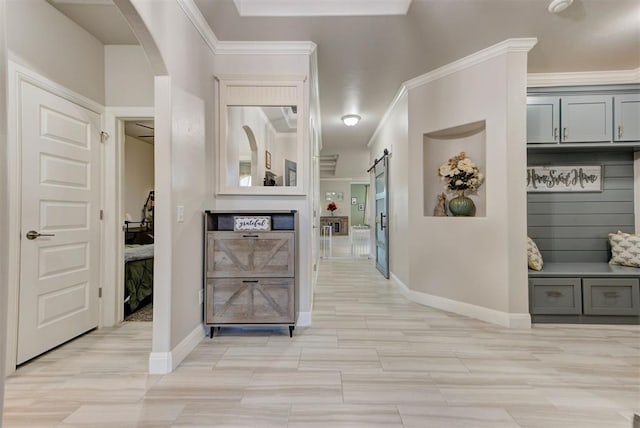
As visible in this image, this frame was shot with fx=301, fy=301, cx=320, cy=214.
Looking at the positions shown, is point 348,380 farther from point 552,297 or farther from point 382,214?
point 382,214

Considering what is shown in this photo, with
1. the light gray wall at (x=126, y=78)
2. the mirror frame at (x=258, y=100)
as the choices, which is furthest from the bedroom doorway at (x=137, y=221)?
the mirror frame at (x=258, y=100)

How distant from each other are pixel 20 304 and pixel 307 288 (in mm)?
2150

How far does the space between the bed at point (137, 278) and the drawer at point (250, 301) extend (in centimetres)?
125

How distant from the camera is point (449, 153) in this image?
11.9 feet

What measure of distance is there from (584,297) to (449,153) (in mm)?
1961

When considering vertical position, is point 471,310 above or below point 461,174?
below

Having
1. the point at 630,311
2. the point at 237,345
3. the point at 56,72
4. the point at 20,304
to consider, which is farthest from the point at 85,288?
the point at 630,311

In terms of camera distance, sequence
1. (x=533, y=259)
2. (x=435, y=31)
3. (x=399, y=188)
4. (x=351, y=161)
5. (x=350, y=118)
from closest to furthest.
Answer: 1. (x=435, y=31)
2. (x=533, y=259)
3. (x=399, y=188)
4. (x=350, y=118)
5. (x=351, y=161)

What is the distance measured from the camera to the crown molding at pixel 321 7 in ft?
7.95

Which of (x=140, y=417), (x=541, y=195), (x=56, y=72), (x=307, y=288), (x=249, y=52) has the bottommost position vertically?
(x=140, y=417)

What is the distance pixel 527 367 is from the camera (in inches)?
83.6

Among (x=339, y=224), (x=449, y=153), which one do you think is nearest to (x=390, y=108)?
(x=449, y=153)

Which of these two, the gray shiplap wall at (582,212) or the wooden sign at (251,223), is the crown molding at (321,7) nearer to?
the wooden sign at (251,223)

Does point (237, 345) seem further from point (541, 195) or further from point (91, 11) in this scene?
point (541, 195)
